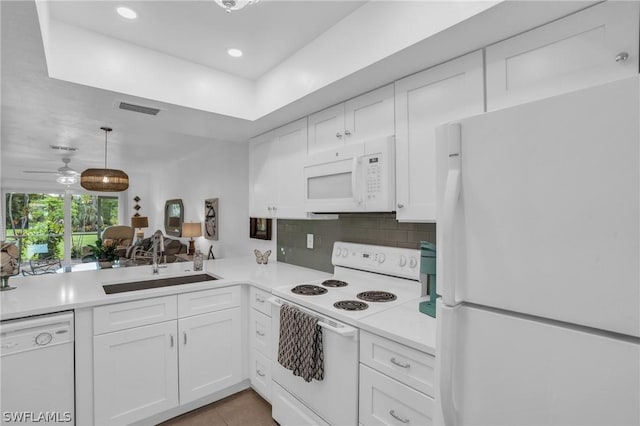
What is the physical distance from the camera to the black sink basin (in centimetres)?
224

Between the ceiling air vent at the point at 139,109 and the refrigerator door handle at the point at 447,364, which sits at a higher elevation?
Result: the ceiling air vent at the point at 139,109

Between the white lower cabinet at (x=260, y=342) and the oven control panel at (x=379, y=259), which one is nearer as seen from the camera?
the oven control panel at (x=379, y=259)

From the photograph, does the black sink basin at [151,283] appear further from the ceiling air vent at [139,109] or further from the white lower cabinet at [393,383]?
the white lower cabinet at [393,383]

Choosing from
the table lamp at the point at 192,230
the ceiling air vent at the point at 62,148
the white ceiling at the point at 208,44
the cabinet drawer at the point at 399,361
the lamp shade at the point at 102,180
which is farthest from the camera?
the table lamp at the point at 192,230

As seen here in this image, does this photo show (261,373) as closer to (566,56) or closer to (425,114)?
(425,114)

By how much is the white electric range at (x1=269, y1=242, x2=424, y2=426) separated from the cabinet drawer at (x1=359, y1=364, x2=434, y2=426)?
60 millimetres

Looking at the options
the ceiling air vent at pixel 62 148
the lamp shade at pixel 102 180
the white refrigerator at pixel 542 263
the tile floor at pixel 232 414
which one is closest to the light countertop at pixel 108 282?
the tile floor at pixel 232 414

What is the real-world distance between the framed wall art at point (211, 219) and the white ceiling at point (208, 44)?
1.81 meters

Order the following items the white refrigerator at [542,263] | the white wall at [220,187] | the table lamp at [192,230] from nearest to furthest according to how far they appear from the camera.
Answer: the white refrigerator at [542,263], the white wall at [220,187], the table lamp at [192,230]

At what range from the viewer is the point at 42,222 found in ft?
27.2

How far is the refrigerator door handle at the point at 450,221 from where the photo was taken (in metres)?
0.86

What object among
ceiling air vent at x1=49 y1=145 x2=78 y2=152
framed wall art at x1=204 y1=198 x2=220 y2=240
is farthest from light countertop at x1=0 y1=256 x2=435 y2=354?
ceiling air vent at x1=49 y1=145 x2=78 y2=152

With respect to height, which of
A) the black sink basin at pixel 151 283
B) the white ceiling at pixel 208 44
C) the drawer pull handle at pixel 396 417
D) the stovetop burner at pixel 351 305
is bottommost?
the drawer pull handle at pixel 396 417

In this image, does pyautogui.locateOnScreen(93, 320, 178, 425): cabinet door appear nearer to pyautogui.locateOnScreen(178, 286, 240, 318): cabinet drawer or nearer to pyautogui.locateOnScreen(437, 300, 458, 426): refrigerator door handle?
pyautogui.locateOnScreen(178, 286, 240, 318): cabinet drawer
